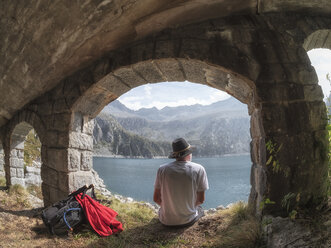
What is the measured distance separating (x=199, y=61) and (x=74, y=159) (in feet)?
7.66

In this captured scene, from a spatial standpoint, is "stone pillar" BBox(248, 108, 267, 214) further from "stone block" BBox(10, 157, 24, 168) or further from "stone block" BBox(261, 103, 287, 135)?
"stone block" BBox(10, 157, 24, 168)

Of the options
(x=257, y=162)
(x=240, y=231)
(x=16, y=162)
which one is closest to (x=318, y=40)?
(x=257, y=162)

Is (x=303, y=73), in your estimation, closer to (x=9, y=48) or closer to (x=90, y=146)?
(x=90, y=146)

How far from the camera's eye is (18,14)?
2.58 metres

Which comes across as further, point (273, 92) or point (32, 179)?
point (32, 179)

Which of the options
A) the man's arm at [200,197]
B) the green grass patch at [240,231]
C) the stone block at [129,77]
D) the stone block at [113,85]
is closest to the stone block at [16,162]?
the stone block at [113,85]

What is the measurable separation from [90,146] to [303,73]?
3164 mm

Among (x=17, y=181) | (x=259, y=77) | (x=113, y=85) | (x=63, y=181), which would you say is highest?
(x=113, y=85)

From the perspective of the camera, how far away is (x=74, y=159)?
3.47 m

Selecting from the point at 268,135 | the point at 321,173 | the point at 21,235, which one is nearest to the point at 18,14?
the point at 21,235

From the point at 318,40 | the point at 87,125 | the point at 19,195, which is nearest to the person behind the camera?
the point at 318,40

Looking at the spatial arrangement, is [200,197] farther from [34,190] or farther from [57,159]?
[34,190]

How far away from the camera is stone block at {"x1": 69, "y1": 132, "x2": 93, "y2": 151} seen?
3.44m

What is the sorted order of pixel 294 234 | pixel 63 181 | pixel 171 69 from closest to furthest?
pixel 294 234 < pixel 171 69 < pixel 63 181
